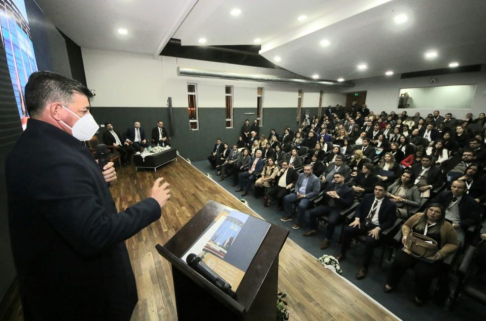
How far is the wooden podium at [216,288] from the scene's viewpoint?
71cm

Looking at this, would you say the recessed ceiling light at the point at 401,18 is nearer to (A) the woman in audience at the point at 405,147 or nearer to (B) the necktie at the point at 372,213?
(A) the woman in audience at the point at 405,147

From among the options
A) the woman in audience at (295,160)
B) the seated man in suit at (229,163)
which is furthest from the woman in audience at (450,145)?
the seated man in suit at (229,163)

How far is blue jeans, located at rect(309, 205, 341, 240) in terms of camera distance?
3.11 metres

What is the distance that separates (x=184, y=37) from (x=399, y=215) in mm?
5928

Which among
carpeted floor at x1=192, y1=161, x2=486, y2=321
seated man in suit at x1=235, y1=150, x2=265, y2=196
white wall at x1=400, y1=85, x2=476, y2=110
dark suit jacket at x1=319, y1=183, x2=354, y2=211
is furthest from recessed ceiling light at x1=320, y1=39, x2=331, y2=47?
white wall at x1=400, y1=85, x2=476, y2=110

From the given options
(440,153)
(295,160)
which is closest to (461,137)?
(440,153)

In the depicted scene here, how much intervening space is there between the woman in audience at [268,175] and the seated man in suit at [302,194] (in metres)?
0.67

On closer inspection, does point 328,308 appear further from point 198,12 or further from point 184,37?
point 184,37

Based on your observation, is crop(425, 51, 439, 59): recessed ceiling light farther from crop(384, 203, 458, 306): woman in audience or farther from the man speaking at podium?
the man speaking at podium

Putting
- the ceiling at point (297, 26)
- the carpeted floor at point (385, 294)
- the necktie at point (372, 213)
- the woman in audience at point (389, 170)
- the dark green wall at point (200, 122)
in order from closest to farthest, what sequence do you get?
the carpeted floor at point (385, 294), the necktie at point (372, 213), the ceiling at point (297, 26), the woman in audience at point (389, 170), the dark green wall at point (200, 122)

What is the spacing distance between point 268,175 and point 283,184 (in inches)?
19.9

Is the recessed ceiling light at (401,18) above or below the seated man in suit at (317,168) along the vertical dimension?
above

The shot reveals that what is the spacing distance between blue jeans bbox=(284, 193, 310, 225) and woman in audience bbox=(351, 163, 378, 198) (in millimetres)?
927

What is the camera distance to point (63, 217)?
26.1 inches
